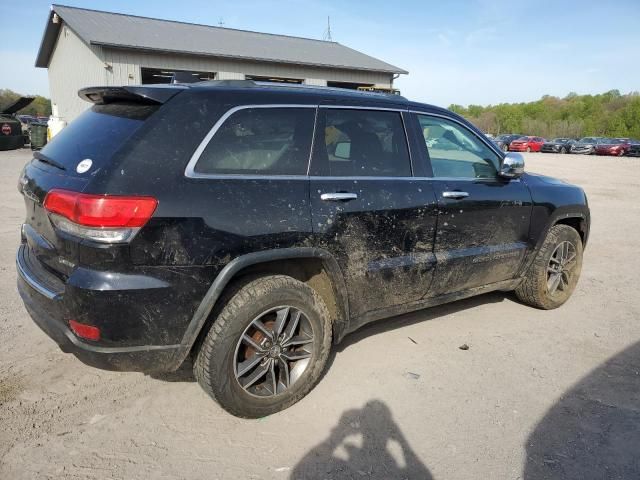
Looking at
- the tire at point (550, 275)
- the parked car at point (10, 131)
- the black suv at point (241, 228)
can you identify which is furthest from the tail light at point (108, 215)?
the parked car at point (10, 131)

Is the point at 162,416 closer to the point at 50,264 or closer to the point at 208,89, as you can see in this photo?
the point at 50,264

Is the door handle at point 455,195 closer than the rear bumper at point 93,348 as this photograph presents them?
No

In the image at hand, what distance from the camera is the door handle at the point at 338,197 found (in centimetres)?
292

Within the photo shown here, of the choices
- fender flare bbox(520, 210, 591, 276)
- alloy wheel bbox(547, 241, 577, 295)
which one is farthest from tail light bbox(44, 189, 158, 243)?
alloy wheel bbox(547, 241, 577, 295)

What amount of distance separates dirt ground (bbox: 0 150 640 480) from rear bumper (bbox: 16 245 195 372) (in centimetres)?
49

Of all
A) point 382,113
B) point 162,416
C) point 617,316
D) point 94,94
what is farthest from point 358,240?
point 617,316

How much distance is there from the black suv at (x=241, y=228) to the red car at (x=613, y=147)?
1644 inches

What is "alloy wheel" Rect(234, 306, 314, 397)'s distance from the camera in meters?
2.79

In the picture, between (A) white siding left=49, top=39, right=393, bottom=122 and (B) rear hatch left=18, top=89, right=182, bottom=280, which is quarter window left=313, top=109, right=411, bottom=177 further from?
(A) white siding left=49, top=39, right=393, bottom=122

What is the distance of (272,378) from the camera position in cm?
288

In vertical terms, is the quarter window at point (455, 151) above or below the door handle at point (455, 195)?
above

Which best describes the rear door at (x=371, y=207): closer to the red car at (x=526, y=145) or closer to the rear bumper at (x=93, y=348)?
the rear bumper at (x=93, y=348)

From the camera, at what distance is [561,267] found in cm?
465

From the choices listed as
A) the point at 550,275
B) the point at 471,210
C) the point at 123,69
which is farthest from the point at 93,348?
the point at 123,69
